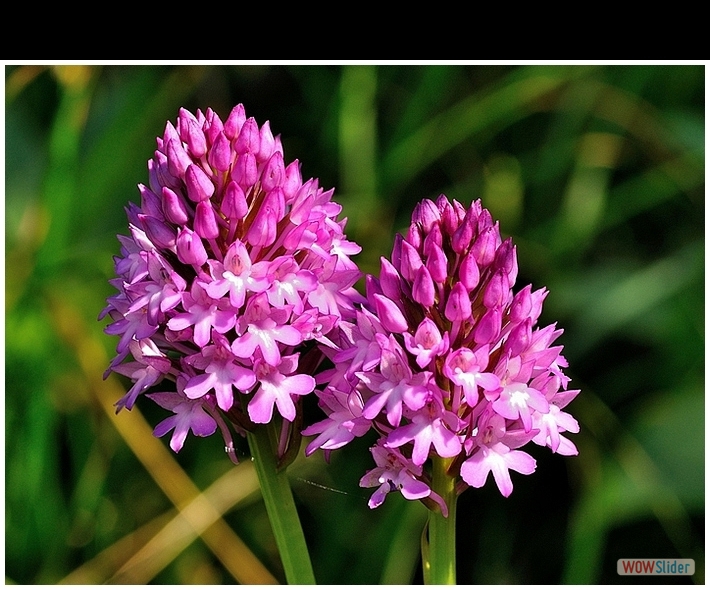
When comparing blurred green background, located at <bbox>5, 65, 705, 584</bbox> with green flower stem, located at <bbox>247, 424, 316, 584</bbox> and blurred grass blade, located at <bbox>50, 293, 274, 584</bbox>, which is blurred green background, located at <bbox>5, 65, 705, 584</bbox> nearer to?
blurred grass blade, located at <bbox>50, 293, 274, 584</bbox>

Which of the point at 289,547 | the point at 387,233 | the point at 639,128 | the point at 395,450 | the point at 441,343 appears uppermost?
the point at 639,128

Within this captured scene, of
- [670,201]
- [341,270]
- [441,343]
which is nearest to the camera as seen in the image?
[441,343]

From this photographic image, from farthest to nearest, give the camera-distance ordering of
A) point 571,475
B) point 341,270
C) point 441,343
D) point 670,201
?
point 670,201 → point 571,475 → point 341,270 → point 441,343

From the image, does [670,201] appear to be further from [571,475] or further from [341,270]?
[341,270]

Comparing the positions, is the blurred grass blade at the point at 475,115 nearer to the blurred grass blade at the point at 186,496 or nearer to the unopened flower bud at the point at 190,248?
the blurred grass blade at the point at 186,496

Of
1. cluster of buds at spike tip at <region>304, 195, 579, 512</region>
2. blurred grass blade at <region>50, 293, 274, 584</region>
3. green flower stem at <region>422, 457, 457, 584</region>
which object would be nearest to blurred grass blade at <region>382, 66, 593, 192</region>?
blurred grass blade at <region>50, 293, 274, 584</region>

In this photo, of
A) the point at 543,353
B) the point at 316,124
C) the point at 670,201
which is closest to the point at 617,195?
the point at 670,201

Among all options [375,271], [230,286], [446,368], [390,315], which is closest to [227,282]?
[230,286]
